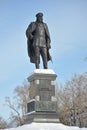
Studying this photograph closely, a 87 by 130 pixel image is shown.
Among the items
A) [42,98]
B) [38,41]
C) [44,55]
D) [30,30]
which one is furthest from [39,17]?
[42,98]

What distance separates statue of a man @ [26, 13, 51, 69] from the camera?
19.6m

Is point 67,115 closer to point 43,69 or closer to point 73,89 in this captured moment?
point 73,89

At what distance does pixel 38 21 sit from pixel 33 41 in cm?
116

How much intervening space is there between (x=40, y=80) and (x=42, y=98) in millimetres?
885

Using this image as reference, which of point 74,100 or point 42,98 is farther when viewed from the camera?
point 74,100

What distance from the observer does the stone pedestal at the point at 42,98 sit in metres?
Result: 18.2

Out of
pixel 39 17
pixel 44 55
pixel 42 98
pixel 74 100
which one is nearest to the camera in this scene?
pixel 42 98

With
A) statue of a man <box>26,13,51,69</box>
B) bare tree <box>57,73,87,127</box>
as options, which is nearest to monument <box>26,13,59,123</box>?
statue of a man <box>26,13,51,69</box>

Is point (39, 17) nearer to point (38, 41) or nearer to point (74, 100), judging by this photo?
point (38, 41)

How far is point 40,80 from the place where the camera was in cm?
1880

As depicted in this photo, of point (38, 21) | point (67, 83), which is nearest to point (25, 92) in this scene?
point (67, 83)

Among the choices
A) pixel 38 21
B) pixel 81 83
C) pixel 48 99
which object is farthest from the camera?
pixel 81 83

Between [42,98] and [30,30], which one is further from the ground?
[30,30]

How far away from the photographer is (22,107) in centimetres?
4403
